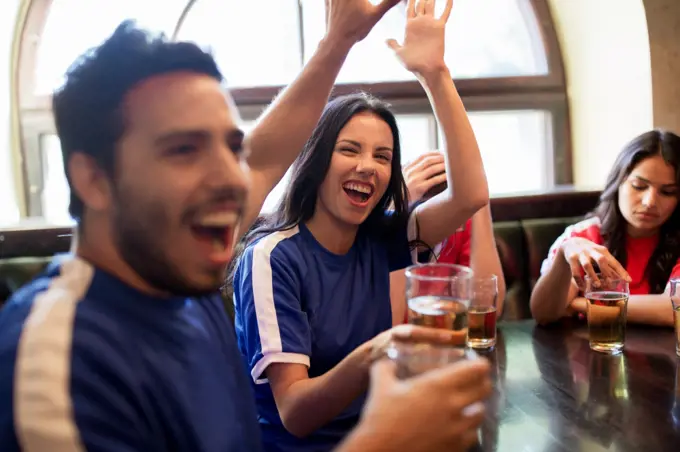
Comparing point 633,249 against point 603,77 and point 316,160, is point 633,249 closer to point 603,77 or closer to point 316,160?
point 316,160

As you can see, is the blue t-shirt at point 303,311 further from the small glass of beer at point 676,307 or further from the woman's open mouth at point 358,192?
the small glass of beer at point 676,307

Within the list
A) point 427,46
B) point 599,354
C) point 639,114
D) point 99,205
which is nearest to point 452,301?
point 99,205

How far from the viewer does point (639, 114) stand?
269 centimetres

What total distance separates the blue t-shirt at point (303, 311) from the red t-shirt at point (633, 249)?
0.80m

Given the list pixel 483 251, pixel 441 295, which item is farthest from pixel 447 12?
pixel 483 251

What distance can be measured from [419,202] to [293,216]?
1.25ft

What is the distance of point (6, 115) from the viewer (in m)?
2.79

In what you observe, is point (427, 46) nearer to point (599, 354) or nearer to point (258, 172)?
point (258, 172)

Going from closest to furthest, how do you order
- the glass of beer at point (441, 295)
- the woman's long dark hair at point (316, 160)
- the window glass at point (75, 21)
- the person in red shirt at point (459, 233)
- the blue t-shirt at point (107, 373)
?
1. the blue t-shirt at point (107, 373)
2. the glass of beer at point (441, 295)
3. the woman's long dark hair at point (316, 160)
4. the person in red shirt at point (459, 233)
5. the window glass at point (75, 21)

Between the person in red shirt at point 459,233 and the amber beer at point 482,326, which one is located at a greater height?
the person in red shirt at point 459,233

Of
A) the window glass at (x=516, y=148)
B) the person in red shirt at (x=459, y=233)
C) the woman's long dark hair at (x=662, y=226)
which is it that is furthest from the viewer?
the window glass at (x=516, y=148)

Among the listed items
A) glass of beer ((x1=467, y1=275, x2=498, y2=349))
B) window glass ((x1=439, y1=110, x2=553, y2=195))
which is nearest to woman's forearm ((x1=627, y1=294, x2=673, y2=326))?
glass of beer ((x1=467, y1=275, x2=498, y2=349))

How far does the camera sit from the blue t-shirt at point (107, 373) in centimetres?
47

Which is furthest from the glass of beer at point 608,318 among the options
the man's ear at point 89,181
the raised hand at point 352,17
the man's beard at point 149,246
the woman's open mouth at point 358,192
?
the man's ear at point 89,181
